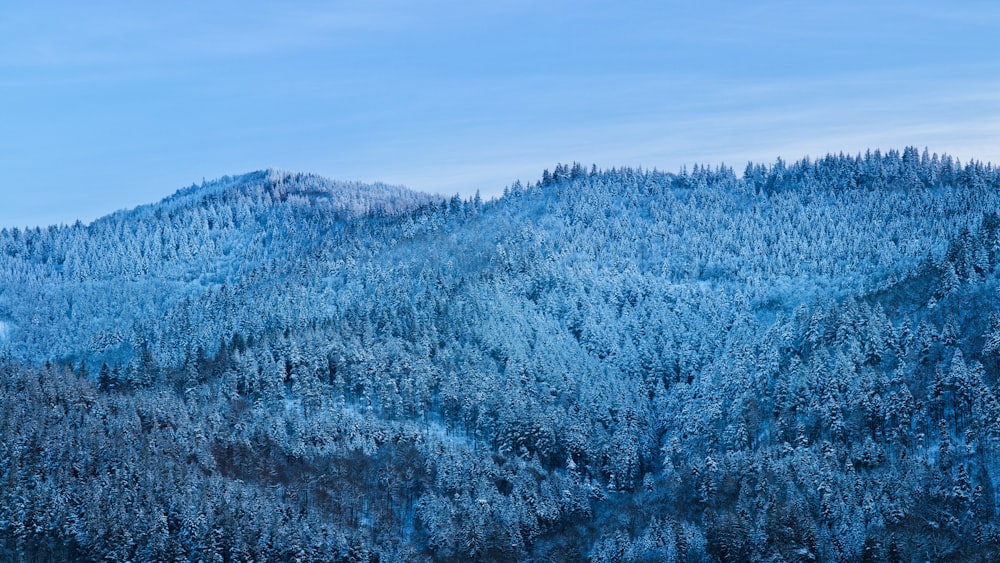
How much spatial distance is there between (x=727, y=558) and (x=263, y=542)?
2700 inches

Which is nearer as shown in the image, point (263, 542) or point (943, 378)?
point (263, 542)

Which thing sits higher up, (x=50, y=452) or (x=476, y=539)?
(x=50, y=452)

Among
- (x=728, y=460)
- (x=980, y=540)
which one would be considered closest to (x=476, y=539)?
(x=728, y=460)

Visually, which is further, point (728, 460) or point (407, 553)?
point (728, 460)

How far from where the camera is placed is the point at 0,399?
7008 inches

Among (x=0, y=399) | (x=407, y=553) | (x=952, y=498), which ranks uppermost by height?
(x=0, y=399)

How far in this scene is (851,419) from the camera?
17600cm

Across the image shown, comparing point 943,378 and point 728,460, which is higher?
point 943,378

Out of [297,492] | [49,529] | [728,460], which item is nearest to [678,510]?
[728,460]

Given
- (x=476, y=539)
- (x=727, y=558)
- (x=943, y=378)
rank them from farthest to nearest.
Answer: (x=943, y=378)
(x=476, y=539)
(x=727, y=558)

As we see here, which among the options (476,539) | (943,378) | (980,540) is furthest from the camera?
(943,378)

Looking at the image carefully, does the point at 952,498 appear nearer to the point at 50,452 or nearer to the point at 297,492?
the point at 297,492

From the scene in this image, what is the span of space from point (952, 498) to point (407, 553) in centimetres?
8154

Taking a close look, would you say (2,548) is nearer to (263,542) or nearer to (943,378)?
(263,542)
